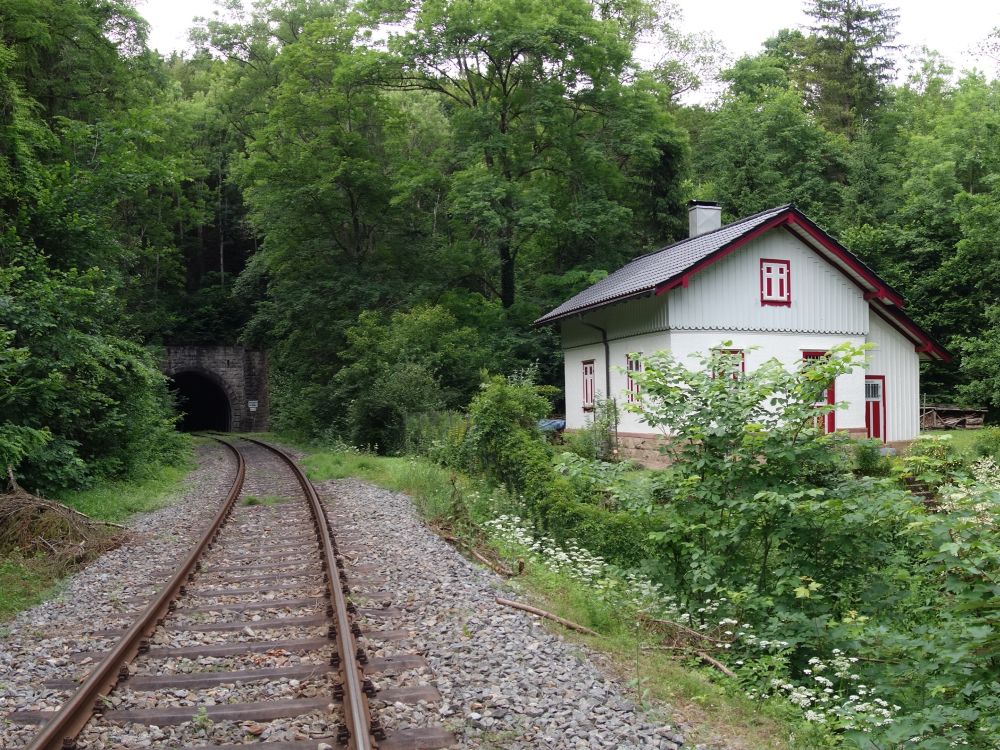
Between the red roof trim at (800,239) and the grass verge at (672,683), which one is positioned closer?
the grass verge at (672,683)

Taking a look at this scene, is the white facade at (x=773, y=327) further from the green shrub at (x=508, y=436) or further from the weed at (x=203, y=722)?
Answer: the weed at (x=203, y=722)

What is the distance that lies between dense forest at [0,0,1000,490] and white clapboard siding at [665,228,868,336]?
23.9 ft

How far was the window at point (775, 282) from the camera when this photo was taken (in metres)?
20.1

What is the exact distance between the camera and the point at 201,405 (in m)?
50.3

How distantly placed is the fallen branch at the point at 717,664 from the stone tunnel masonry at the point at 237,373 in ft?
128

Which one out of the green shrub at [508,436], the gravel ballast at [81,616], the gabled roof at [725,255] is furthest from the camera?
the gabled roof at [725,255]

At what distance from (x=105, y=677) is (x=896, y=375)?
21.5 metres

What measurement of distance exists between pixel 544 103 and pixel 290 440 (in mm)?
15900

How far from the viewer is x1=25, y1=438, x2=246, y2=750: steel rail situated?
4316mm

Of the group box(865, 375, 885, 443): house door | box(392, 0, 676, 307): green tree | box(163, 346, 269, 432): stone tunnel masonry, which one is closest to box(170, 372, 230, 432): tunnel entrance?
box(163, 346, 269, 432): stone tunnel masonry

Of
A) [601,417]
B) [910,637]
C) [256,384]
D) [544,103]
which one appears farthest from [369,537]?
[256,384]

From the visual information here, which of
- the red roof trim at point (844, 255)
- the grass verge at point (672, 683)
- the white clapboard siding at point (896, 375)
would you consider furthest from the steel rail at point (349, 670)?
the white clapboard siding at point (896, 375)

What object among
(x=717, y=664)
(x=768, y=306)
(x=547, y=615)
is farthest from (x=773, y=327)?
(x=547, y=615)

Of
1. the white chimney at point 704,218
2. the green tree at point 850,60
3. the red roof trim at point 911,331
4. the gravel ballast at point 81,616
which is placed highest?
the green tree at point 850,60
